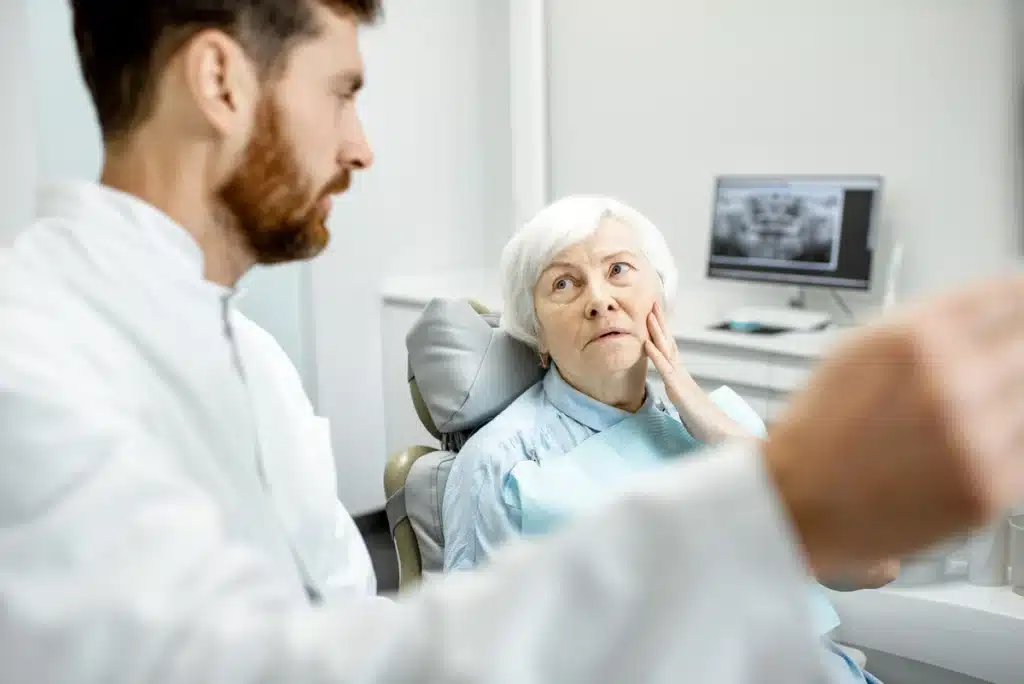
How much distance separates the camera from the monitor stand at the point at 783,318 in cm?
301

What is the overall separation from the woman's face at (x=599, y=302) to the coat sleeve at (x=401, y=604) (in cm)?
135

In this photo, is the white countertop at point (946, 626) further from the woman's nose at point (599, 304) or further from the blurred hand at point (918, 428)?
the blurred hand at point (918, 428)

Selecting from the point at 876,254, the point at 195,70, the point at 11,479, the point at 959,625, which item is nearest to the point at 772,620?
the point at 11,479

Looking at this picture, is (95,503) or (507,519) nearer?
(95,503)

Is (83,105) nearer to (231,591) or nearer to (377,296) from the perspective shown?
(377,296)

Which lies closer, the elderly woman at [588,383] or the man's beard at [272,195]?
the man's beard at [272,195]

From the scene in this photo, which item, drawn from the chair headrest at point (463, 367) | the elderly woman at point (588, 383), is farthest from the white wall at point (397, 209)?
the elderly woman at point (588, 383)

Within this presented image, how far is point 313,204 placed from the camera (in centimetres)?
66

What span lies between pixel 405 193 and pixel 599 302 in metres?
2.32

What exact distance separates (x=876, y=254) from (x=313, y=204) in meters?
2.71

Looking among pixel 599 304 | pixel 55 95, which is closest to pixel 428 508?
pixel 599 304

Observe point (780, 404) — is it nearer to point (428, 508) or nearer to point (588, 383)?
point (588, 383)

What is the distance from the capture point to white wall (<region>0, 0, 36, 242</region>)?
276 cm

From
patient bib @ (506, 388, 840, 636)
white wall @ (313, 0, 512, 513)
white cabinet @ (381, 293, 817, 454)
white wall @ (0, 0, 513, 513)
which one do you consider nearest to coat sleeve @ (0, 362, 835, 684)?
patient bib @ (506, 388, 840, 636)
